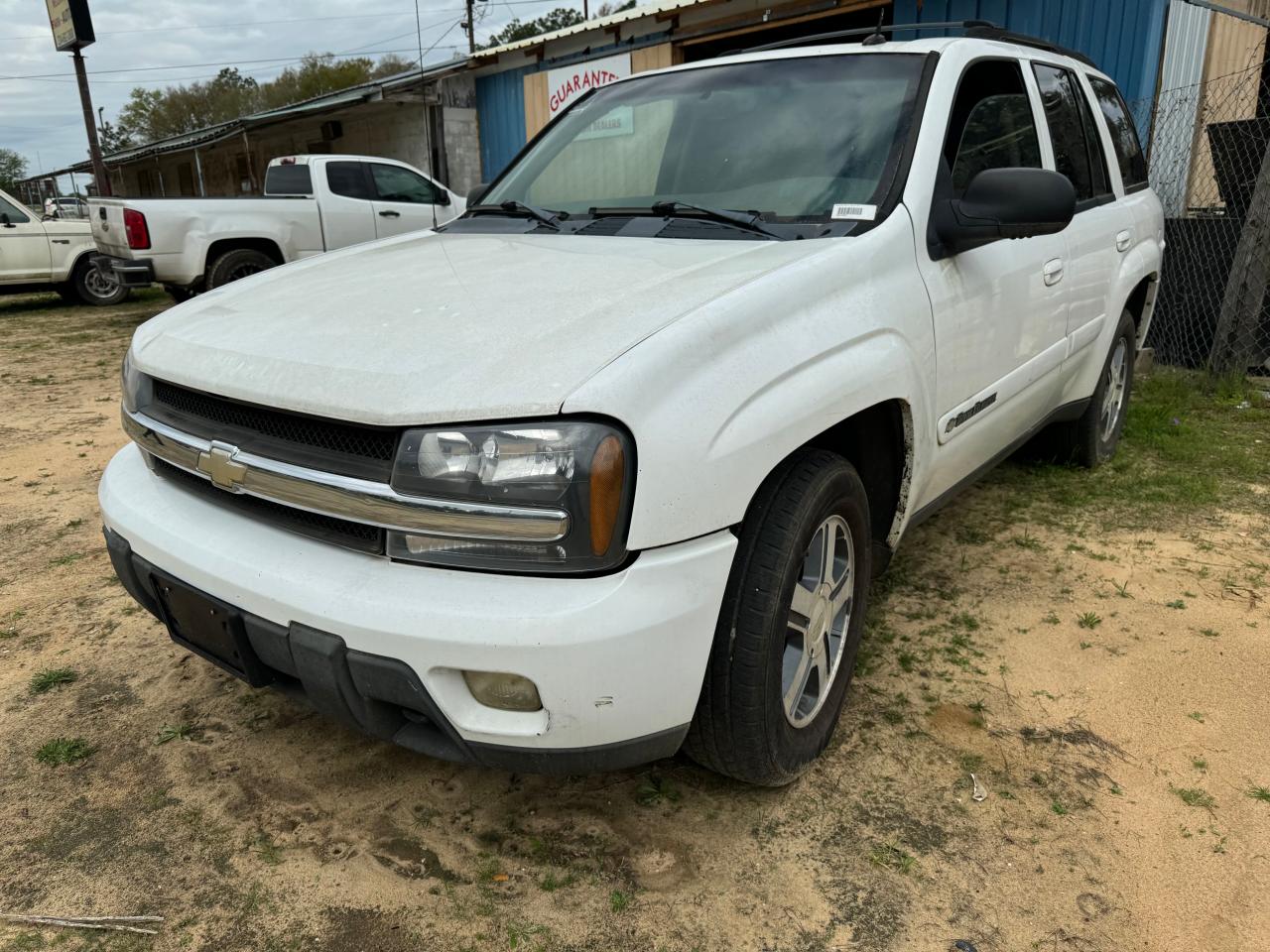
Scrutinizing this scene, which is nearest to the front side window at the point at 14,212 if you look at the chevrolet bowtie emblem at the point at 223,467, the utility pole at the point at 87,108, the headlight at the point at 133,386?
the utility pole at the point at 87,108

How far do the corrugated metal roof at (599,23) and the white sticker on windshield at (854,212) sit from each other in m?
8.94

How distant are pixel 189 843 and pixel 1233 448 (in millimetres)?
5381

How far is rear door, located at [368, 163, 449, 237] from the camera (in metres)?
11.0

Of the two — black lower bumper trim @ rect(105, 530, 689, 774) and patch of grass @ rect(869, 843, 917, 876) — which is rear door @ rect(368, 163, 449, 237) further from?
patch of grass @ rect(869, 843, 917, 876)

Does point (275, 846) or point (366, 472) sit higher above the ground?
point (366, 472)

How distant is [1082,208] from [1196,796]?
2.36 metres

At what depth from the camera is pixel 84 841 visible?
219 centimetres

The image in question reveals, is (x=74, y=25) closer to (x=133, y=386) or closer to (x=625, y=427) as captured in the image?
(x=133, y=386)

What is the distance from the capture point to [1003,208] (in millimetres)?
2477

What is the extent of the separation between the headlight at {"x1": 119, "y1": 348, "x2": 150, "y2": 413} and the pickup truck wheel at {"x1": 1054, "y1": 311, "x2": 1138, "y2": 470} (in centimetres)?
383

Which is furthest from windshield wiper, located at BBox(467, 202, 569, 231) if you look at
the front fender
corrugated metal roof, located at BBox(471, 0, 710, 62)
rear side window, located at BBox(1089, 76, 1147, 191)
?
corrugated metal roof, located at BBox(471, 0, 710, 62)

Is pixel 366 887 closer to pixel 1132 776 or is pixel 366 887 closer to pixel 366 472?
pixel 366 472

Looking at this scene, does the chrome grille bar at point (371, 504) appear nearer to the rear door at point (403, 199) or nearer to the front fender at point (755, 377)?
the front fender at point (755, 377)

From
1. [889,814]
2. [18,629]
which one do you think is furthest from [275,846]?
[18,629]
